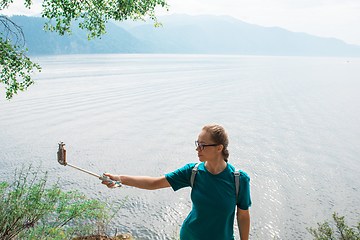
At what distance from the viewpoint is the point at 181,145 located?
15531 millimetres

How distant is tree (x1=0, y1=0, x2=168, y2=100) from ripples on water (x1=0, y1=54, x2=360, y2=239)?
5104 mm

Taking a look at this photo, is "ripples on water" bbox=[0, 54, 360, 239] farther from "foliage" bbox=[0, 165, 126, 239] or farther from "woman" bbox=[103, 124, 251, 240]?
"woman" bbox=[103, 124, 251, 240]

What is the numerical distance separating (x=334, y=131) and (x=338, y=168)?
25.7 feet

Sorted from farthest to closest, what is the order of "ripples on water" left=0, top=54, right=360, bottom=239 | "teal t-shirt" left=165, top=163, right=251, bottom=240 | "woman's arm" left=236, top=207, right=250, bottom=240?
"ripples on water" left=0, top=54, right=360, bottom=239 → "woman's arm" left=236, top=207, right=250, bottom=240 → "teal t-shirt" left=165, top=163, right=251, bottom=240

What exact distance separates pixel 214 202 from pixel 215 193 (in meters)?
0.08

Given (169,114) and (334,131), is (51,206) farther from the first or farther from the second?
(334,131)

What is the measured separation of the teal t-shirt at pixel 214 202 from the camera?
2.41m

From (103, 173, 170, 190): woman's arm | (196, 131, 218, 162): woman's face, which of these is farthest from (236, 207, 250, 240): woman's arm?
(103, 173, 170, 190): woman's arm

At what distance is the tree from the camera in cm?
602

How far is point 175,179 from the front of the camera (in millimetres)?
2684

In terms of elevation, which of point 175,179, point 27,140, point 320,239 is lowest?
point 27,140

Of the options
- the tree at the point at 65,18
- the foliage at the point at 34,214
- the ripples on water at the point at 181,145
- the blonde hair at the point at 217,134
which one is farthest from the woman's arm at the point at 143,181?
the ripples on water at the point at 181,145

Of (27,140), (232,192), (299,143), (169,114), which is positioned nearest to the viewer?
(232,192)

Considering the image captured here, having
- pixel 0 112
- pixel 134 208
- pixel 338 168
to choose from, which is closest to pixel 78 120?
pixel 0 112
